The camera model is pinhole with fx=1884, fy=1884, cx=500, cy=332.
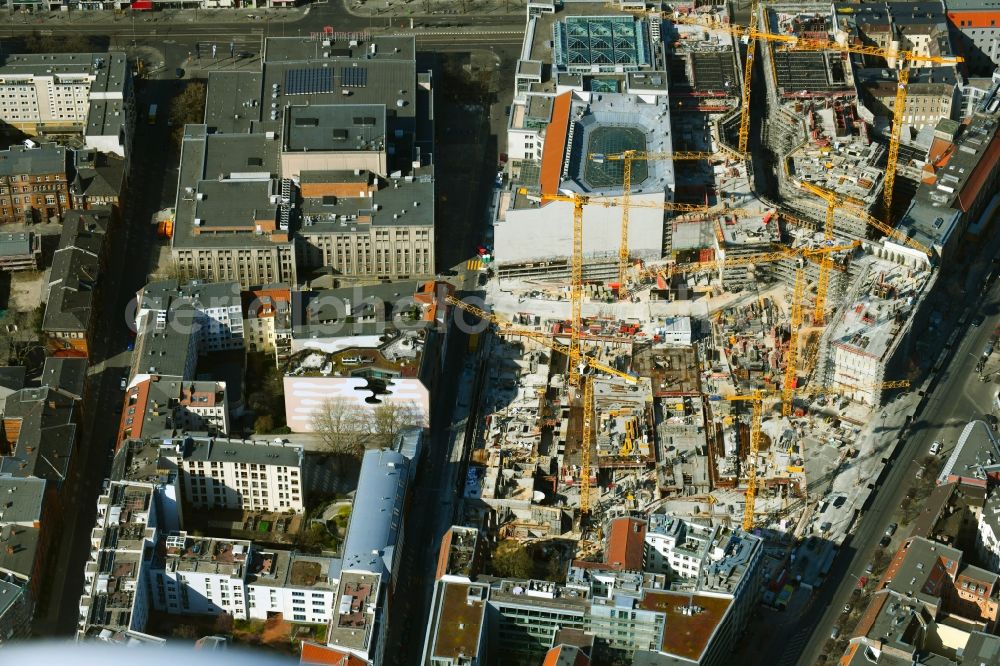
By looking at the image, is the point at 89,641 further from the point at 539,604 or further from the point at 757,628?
the point at 757,628

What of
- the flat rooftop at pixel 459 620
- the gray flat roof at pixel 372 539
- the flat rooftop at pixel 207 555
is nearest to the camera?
the flat rooftop at pixel 459 620

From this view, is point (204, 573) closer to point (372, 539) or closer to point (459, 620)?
point (372, 539)

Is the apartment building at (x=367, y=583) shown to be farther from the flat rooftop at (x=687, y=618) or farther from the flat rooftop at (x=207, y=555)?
the flat rooftop at (x=687, y=618)

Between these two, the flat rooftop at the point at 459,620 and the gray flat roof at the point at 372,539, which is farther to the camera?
the gray flat roof at the point at 372,539

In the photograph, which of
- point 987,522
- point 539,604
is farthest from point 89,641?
point 987,522

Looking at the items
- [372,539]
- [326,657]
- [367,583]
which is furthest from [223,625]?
[372,539]

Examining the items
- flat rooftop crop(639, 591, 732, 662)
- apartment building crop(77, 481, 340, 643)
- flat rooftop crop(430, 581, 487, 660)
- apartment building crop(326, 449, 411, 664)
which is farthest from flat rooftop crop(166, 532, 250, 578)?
flat rooftop crop(639, 591, 732, 662)

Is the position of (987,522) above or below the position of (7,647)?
above

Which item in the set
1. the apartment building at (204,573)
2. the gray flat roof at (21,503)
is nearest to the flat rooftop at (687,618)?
the apartment building at (204,573)

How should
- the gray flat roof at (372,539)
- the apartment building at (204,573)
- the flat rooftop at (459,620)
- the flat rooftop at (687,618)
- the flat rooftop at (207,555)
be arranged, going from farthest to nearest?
1. the flat rooftop at (207,555)
2. the apartment building at (204,573)
3. the gray flat roof at (372,539)
4. the flat rooftop at (687,618)
5. the flat rooftop at (459,620)

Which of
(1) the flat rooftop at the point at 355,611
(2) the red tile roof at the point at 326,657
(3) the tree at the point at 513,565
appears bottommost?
(2) the red tile roof at the point at 326,657

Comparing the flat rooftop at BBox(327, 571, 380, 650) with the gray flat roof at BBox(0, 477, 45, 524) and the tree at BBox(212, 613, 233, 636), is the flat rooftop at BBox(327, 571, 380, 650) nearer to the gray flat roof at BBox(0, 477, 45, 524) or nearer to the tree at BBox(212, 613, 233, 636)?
the tree at BBox(212, 613, 233, 636)
